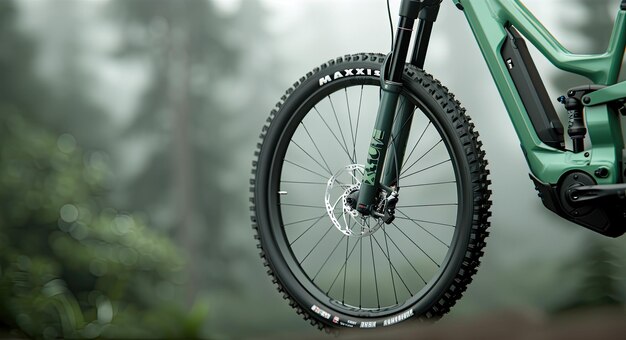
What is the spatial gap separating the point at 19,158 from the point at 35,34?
1.13m

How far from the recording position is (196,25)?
646cm

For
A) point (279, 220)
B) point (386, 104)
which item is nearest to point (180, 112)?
point (279, 220)

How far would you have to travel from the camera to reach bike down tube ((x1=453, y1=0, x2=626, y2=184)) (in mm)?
2260

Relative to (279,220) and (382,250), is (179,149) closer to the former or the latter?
(279,220)

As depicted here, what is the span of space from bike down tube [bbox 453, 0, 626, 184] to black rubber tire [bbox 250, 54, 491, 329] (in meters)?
0.14

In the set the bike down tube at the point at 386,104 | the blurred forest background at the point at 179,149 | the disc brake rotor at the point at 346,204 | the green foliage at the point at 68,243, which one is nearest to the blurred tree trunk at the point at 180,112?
the blurred forest background at the point at 179,149

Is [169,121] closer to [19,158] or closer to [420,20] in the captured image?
[19,158]

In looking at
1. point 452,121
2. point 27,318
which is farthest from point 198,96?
point 452,121

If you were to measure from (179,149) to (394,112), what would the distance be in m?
4.14

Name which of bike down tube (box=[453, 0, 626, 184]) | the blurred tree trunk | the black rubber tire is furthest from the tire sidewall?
the blurred tree trunk

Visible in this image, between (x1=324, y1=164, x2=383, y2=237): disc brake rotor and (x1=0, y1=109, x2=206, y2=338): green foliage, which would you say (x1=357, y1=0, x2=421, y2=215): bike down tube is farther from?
(x1=0, y1=109, x2=206, y2=338): green foliage

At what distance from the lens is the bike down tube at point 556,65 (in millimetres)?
2260

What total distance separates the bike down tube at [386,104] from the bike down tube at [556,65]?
0.56ft

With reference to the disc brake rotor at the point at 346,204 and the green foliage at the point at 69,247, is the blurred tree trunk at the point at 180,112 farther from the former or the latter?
the disc brake rotor at the point at 346,204
